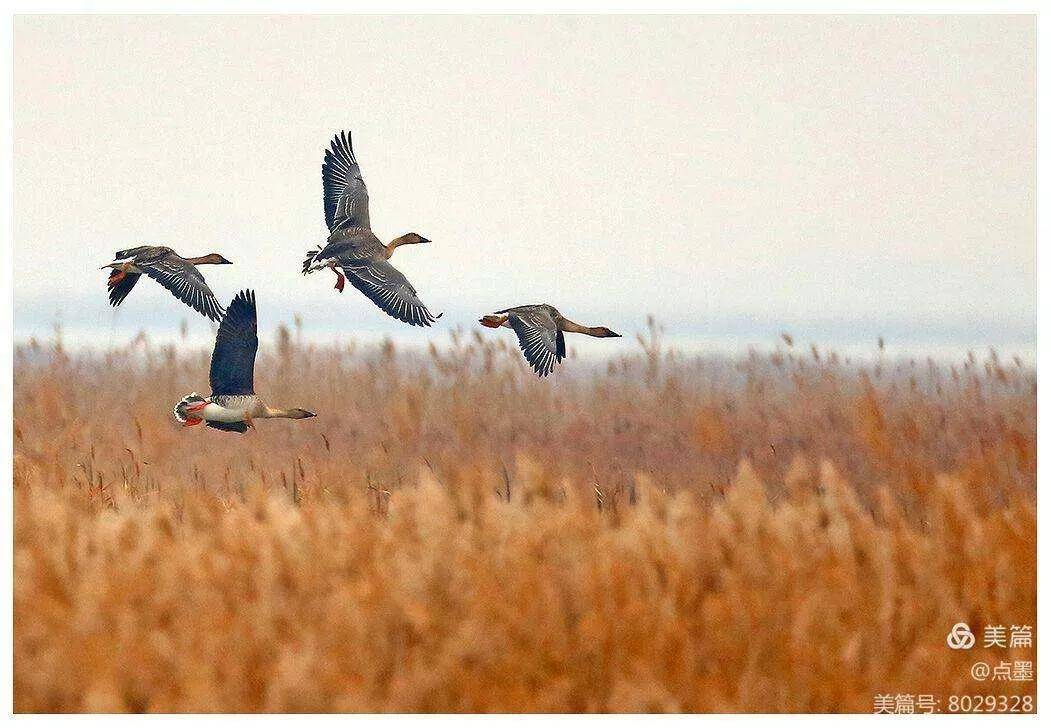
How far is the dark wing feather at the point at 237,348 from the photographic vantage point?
5984 millimetres

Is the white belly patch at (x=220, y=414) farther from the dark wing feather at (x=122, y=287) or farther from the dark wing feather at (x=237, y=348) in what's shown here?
the dark wing feather at (x=122, y=287)

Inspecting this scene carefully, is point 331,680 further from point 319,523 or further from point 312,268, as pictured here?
point 312,268

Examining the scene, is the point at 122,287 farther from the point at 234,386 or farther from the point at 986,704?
the point at 986,704

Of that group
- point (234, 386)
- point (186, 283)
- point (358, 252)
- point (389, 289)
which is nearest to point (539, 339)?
point (389, 289)

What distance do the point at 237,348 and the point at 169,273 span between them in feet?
1.78

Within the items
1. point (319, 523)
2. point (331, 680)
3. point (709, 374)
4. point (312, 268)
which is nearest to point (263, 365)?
point (312, 268)

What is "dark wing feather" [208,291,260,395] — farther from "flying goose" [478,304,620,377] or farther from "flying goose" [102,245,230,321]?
"flying goose" [478,304,620,377]

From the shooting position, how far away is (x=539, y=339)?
6160 millimetres

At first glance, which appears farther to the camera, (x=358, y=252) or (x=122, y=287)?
(x=122, y=287)

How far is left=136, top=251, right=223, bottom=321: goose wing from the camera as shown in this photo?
6.15 m

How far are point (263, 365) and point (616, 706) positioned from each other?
328cm

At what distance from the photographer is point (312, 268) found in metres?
6.14

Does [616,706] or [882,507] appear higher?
[882,507]

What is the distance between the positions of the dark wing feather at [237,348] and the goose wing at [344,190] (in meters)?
0.55
